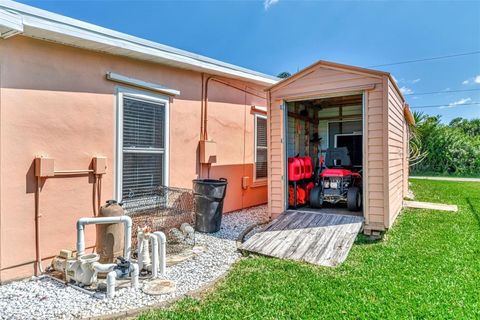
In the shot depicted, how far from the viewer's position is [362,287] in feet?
10.3

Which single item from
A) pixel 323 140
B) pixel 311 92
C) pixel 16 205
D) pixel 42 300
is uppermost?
pixel 311 92

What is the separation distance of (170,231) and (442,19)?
591 inches

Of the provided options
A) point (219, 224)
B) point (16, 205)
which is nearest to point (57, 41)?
point (16, 205)

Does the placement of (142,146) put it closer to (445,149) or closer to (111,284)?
(111,284)

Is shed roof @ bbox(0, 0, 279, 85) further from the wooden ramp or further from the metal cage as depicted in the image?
the wooden ramp

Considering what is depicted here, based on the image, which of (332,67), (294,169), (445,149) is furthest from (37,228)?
(445,149)

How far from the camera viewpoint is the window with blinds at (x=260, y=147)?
25.1ft

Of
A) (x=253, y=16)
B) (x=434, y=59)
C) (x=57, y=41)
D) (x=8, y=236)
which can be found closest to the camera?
(x=8, y=236)

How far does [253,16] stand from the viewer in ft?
35.7

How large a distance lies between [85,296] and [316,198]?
4.66 metres

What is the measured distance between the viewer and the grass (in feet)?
8.71

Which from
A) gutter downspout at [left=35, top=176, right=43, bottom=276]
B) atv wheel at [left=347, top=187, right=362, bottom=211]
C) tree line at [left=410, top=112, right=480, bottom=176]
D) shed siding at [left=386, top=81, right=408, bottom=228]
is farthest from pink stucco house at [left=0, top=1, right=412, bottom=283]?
tree line at [left=410, top=112, right=480, bottom=176]

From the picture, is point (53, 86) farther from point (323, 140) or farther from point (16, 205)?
point (323, 140)

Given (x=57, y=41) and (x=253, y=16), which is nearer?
(x=57, y=41)
